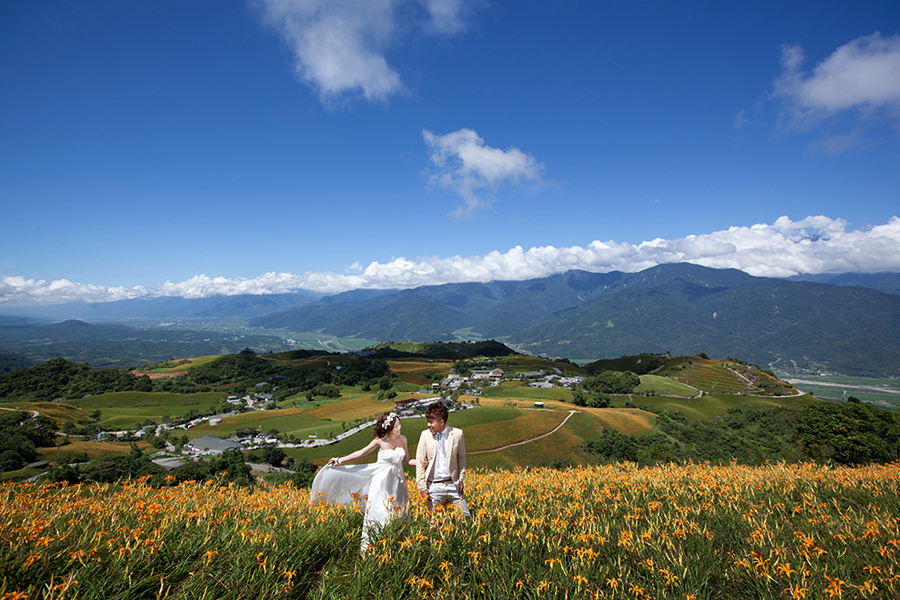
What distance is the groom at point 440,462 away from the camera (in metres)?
4.81

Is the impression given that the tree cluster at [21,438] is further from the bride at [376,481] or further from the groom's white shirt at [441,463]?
the groom's white shirt at [441,463]

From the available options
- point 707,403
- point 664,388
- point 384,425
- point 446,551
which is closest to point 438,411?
point 384,425

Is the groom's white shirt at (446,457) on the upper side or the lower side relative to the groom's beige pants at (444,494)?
upper

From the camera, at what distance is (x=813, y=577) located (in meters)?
2.92

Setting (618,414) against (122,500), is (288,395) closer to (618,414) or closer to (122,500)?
(618,414)

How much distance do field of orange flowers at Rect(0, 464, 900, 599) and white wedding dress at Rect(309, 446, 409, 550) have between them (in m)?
0.21

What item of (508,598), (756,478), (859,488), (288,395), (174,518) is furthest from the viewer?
(288,395)

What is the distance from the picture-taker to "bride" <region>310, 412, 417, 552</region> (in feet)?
13.5

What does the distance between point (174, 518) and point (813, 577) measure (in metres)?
5.74

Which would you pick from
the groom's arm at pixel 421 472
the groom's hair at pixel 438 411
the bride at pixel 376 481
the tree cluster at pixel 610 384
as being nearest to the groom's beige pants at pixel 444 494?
the groom's arm at pixel 421 472

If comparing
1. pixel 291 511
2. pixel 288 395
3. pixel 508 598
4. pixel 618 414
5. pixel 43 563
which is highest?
pixel 43 563

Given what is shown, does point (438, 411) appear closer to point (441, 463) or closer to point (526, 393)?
point (441, 463)

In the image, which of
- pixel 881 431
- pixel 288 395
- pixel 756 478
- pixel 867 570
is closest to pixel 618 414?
pixel 881 431

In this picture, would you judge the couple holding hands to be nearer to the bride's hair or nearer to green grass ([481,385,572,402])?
the bride's hair
